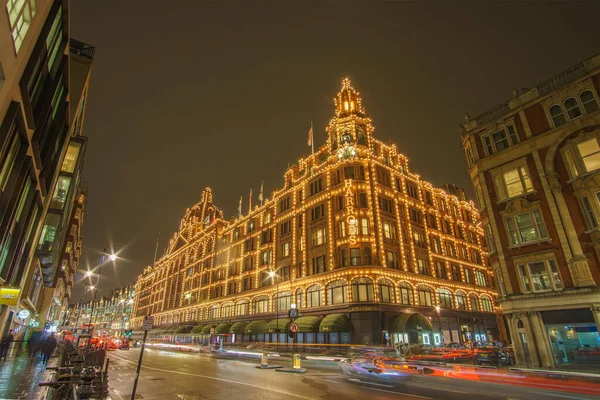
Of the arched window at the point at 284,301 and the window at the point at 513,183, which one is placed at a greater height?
the window at the point at 513,183

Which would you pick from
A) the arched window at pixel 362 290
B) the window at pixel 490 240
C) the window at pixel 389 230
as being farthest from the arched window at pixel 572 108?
the arched window at pixel 362 290

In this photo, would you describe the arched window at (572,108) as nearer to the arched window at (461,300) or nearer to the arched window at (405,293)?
the arched window at (405,293)

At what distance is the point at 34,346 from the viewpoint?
31.6 m

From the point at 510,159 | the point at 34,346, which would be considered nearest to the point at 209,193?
the point at 34,346

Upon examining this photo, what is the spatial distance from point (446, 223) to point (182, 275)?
222 ft

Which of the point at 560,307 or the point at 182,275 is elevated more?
the point at 182,275

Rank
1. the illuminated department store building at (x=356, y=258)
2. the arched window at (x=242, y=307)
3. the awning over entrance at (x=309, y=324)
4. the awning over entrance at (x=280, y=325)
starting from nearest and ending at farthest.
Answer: the illuminated department store building at (x=356, y=258) → the awning over entrance at (x=309, y=324) → the awning over entrance at (x=280, y=325) → the arched window at (x=242, y=307)

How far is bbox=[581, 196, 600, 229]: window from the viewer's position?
63.9 feet

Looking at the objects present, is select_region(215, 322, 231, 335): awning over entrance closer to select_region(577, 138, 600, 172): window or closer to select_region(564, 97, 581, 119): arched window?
select_region(577, 138, 600, 172): window

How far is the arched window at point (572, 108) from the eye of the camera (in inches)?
856

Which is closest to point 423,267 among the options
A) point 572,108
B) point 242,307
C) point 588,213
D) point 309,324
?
point 309,324

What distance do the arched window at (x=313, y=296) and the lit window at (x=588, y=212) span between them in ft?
90.8

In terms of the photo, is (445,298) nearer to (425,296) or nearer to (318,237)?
(425,296)

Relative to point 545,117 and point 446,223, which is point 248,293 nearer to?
point 446,223
